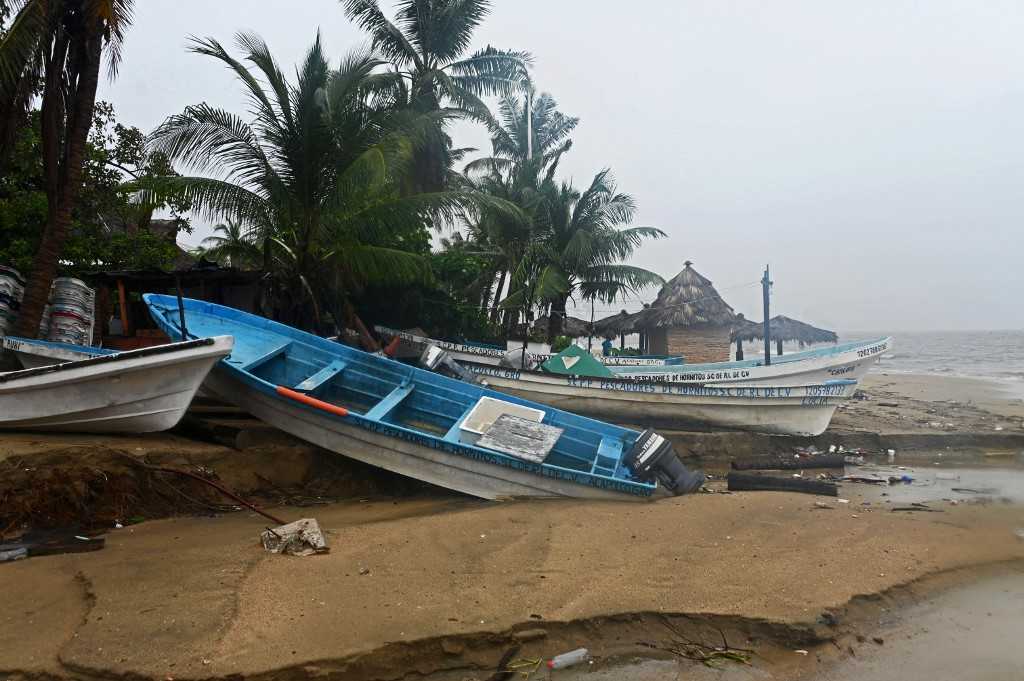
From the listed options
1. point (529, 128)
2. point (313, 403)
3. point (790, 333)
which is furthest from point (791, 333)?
point (313, 403)

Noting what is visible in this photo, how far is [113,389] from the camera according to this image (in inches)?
250

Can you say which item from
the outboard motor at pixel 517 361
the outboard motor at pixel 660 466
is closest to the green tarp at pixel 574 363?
the outboard motor at pixel 517 361

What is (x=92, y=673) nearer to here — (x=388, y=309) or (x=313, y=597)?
(x=313, y=597)

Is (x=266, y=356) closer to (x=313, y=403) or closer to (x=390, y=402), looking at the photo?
(x=313, y=403)

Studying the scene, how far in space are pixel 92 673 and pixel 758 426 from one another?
28.8ft

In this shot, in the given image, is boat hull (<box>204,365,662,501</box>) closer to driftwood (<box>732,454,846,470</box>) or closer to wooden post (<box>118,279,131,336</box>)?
driftwood (<box>732,454,846,470</box>)

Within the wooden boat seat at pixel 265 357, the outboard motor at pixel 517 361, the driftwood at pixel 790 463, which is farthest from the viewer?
the outboard motor at pixel 517 361

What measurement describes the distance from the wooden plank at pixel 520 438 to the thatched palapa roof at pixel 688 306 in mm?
13112

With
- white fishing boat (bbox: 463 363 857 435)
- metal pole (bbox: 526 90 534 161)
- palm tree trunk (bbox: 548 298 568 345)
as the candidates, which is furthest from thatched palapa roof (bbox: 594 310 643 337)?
white fishing boat (bbox: 463 363 857 435)

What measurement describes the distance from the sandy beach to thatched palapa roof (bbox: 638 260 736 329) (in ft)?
43.2

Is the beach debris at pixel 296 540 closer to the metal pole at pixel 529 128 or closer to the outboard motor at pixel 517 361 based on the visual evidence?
the outboard motor at pixel 517 361

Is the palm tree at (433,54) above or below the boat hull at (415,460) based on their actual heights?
above

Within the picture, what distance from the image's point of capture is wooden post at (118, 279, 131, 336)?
962 centimetres

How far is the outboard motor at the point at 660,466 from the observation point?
6.44m
